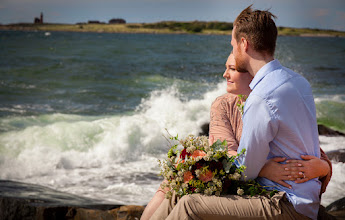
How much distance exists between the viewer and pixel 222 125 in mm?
3082

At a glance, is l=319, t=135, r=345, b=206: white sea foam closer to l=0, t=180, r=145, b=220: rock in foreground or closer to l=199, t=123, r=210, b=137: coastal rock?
l=0, t=180, r=145, b=220: rock in foreground

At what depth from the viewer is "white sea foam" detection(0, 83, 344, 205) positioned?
7.36m

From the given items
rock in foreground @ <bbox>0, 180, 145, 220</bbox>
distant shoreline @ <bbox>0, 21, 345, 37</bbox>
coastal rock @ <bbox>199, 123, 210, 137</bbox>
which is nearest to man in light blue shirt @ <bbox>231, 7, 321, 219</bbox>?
rock in foreground @ <bbox>0, 180, 145, 220</bbox>

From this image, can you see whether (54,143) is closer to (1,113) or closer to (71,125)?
(71,125)

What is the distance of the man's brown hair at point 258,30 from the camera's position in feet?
8.00

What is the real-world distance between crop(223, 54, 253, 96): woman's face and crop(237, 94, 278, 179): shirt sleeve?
54 centimetres

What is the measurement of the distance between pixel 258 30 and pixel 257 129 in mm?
599

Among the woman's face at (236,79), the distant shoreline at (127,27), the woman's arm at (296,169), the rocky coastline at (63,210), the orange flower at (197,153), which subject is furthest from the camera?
the distant shoreline at (127,27)

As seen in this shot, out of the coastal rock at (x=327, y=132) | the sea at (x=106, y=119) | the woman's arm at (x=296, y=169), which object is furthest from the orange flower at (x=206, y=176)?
the coastal rock at (x=327, y=132)

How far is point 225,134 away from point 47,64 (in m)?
24.9

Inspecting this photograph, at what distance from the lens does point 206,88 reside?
19234 mm

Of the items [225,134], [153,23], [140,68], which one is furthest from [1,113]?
[153,23]

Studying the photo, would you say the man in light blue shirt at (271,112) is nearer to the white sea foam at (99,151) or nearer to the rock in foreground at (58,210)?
the rock in foreground at (58,210)

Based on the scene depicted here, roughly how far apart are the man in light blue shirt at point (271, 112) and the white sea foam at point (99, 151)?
3984mm
